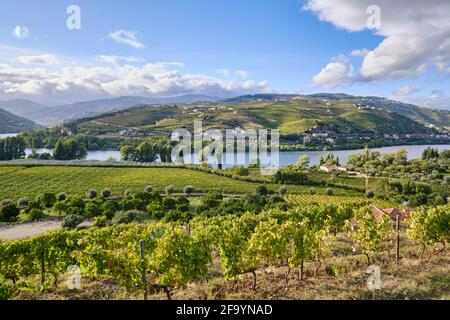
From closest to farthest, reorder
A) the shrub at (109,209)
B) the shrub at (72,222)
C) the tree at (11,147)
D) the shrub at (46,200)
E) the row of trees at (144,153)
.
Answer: the shrub at (72,222) < the shrub at (109,209) < the shrub at (46,200) < the tree at (11,147) < the row of trees at (144,153)

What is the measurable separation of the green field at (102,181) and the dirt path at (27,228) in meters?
16.4

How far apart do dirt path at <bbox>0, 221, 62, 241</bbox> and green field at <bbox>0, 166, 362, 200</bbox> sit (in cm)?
1637

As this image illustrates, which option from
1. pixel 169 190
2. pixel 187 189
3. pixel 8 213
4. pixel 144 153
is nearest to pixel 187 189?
pixel 187 189

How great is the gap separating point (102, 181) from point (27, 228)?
28.8 meters

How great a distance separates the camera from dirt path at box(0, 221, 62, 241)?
3544 cm

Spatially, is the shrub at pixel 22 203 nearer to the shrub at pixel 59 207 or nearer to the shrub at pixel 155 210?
the shrub at pixel 59 207

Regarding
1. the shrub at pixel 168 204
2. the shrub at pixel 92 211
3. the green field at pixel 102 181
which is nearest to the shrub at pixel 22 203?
the green field at pixel 102 181

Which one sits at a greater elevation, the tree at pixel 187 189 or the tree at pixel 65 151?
the tree at pixel 65 151

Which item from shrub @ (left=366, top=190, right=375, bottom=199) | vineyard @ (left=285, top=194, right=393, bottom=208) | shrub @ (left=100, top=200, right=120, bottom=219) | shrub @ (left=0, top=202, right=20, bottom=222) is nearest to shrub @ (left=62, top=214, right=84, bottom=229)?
shrub @ (left=100, top=200, right=120, bottom=219)

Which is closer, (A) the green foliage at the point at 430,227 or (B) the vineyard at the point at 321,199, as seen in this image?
(A) the green foliage at the point at 430,227

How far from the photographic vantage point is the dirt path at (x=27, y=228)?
35438mm

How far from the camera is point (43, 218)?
42.1 m

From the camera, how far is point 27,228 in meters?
37.9
